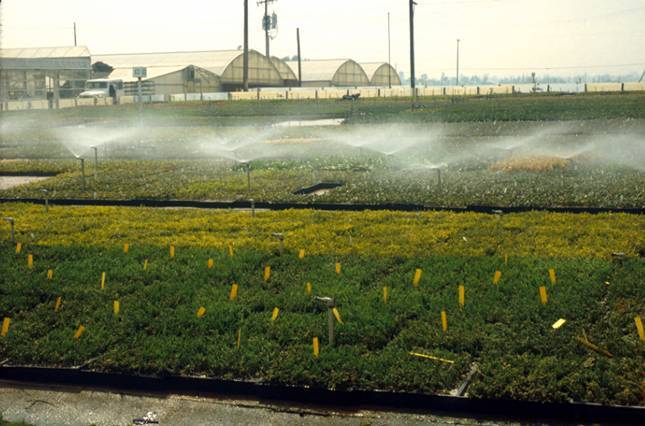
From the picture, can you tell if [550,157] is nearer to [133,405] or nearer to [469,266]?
[469,266]

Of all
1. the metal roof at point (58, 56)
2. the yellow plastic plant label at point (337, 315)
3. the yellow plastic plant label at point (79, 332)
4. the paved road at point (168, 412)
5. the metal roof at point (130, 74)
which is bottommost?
the paved road at point (168, 412)

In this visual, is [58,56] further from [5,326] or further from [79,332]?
[79,332]

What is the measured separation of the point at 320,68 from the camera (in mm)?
95375

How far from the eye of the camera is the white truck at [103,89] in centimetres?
6681

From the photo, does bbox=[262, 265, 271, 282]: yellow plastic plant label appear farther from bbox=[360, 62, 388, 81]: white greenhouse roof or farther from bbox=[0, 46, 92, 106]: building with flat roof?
bbox=[360, 62, 388, 81]: white greenhouse roof

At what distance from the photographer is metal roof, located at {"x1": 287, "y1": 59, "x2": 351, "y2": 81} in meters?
93.1

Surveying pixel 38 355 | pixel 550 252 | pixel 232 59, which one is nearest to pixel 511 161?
pixel 550 252

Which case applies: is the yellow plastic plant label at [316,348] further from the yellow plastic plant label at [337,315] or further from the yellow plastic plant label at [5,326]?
the yellow plastic plant label at [5,326]

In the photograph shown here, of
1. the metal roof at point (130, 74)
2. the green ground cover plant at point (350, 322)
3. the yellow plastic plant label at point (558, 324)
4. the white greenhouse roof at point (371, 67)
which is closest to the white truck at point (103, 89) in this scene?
the metal roof at point (130, 74)

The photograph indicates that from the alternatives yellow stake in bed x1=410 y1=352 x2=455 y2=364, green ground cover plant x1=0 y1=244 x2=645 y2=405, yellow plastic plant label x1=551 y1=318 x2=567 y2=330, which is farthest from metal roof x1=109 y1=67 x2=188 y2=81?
yellow stake in bed x1=410 y1=352 x2=455 y2=364

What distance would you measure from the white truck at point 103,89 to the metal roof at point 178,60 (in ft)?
18.6

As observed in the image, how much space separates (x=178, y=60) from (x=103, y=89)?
12.5 m

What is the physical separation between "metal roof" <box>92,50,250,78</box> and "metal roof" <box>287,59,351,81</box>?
14735 millimetres

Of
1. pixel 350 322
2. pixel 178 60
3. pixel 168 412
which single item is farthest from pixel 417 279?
pixel 178 60
